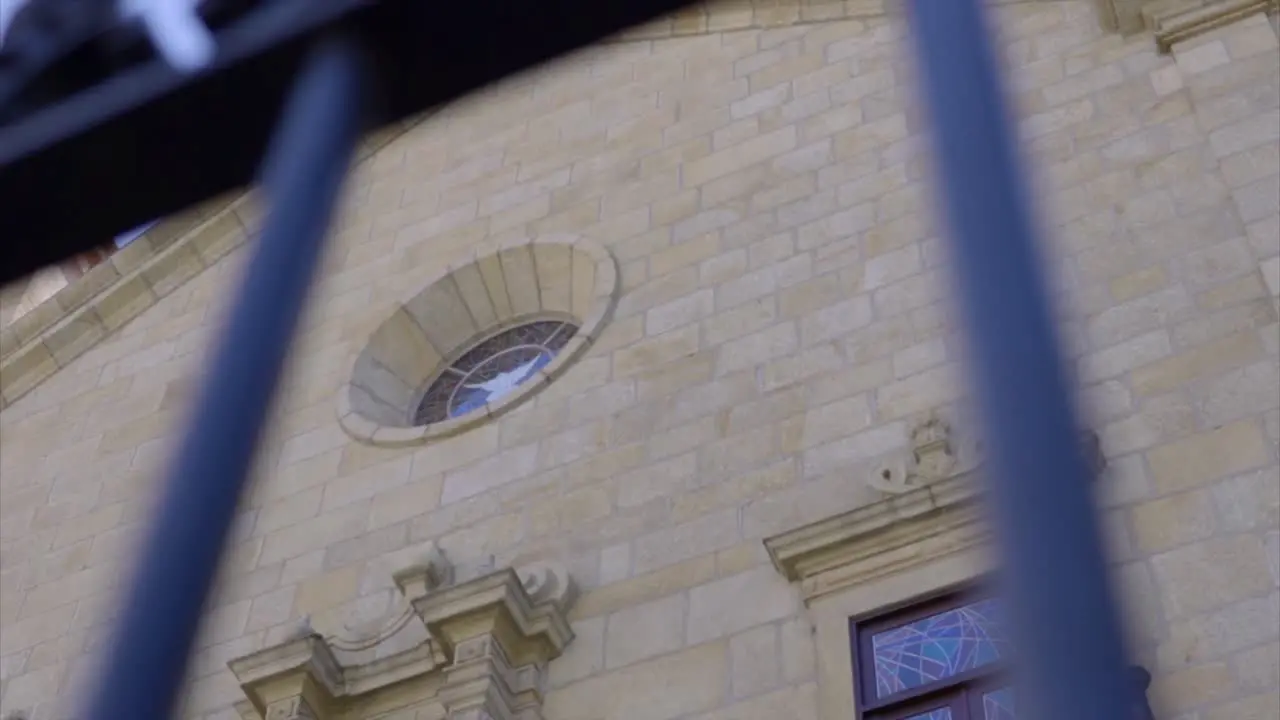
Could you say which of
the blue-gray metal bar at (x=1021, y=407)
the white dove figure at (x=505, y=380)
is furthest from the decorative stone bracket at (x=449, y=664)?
the blue-gray metal bar at (x=1021, y=407)

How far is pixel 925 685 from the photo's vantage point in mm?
8422

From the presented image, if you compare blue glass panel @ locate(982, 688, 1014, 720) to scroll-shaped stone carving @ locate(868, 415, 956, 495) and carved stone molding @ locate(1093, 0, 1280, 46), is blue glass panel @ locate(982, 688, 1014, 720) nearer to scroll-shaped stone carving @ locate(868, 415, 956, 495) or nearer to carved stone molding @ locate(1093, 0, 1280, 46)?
scroll-shaped stone carving @ locate(868, 415, 956, 495)

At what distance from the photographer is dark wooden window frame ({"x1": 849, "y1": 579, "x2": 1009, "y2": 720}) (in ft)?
27.1

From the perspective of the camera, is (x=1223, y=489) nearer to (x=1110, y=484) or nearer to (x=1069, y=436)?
(x=1110, y=484)

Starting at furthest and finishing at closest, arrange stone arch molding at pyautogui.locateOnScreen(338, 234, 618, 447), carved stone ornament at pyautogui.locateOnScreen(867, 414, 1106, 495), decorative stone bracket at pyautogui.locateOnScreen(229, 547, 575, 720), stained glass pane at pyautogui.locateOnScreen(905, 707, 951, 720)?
1. stone arch molding at pyautogui.locateOnScreen(338, 234, 618, 447)
2. decorative stone bracket at pyautogui.locateOnScreen(229, 547, 575, 720)
3. carved stone ornament at pyautogui.locateOnScreen(867, 414, 1106, 495)
4. stained glass pane at pyautogui.locateOnScreen(905, 707, 951, 720)

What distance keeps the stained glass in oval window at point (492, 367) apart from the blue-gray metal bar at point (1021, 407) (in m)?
9.65

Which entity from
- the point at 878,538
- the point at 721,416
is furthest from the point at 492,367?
the point at 878,538

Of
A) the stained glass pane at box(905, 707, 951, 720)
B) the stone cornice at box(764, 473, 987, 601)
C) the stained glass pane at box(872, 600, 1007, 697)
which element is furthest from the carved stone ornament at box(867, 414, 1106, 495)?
the stained glass pane at box(905, 707, 951, 720)

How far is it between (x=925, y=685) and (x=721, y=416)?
8.15ft

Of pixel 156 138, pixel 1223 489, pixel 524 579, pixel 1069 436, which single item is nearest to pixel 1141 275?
pixel 1223 489

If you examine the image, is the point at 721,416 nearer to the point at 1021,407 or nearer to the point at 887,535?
the point at 887,535

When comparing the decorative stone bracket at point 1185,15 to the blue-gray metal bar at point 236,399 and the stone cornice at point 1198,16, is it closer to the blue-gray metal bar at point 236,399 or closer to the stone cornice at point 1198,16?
the stone cornice at point 1198,16

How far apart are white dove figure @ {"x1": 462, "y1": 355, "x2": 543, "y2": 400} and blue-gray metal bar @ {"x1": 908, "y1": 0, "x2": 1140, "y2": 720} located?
31.7ft

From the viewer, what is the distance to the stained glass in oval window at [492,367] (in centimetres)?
1270
